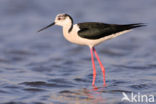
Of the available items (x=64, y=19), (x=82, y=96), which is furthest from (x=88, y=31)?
(x=82, y=96)

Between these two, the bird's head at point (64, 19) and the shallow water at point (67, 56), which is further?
the bird's head at point (64, 19)

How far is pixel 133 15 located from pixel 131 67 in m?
5.18

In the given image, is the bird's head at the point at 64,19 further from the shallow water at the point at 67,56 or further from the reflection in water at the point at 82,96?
the reflection in water at the point at 82,96

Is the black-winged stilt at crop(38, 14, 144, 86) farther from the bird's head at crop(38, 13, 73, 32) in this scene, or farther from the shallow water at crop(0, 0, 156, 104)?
the shallow water at crop(0, 0, 156, 104)

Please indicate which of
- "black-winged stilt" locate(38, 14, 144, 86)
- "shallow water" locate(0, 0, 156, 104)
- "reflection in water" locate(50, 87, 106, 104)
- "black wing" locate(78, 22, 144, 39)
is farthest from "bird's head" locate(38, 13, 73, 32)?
"reflection in water" locate(50, 87, 106, 104)

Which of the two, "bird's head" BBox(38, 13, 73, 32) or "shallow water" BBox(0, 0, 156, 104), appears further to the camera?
"bird's head" BBox(38, 13, 73, 32)

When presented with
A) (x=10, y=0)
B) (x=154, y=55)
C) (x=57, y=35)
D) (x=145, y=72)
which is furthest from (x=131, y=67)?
(x=10, y=0)

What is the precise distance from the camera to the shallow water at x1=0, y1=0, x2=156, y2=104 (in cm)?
774

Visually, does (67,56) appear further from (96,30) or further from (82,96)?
(82,96)

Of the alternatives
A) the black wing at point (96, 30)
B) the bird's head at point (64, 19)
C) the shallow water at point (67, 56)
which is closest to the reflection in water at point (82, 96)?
the shallow water at point (67, 56)

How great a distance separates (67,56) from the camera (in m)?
11.0

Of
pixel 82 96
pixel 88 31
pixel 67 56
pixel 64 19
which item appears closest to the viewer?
pixel 82 96

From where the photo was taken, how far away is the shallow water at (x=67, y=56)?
7738 millimetres

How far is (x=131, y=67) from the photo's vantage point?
974cm
